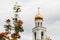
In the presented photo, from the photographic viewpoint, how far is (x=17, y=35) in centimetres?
1504

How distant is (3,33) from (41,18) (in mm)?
38293

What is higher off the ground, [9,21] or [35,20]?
[9,21]

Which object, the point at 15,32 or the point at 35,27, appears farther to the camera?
the point at 35,27

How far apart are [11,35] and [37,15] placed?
129 ft

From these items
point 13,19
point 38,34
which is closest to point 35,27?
point 38,34

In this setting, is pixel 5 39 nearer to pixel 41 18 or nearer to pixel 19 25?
pixel 19 25

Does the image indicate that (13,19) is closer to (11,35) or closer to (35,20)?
(11,35)

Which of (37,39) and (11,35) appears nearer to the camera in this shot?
(11,35)

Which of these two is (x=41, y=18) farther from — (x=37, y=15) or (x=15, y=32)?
(x=15, y=32)

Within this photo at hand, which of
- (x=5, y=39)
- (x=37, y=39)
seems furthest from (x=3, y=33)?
(x=37, y=39)

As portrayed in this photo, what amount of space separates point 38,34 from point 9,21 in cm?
3698

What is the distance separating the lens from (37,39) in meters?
51.5

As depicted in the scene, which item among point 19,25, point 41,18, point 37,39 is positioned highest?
point 19,25

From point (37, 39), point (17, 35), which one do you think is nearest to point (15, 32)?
point (17, 35)
